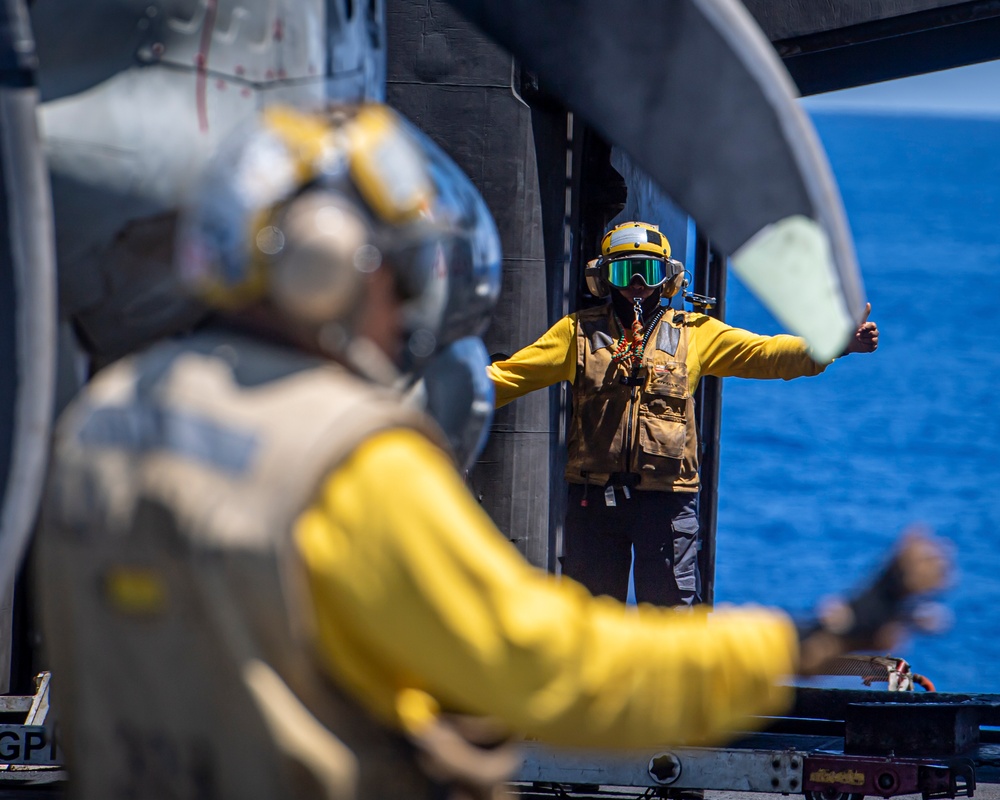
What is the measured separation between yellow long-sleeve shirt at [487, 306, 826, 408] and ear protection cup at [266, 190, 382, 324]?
146 inches

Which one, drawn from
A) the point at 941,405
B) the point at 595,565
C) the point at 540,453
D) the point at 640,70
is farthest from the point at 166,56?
the point at 941,405

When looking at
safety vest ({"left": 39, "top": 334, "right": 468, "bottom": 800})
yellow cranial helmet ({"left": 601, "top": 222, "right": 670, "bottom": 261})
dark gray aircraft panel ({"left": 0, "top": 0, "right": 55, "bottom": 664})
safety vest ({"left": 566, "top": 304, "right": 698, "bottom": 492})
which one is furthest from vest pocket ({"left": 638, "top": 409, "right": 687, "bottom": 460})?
safety vest ({"left": 39, "top": 334, "right": 468, "bottom": 800})

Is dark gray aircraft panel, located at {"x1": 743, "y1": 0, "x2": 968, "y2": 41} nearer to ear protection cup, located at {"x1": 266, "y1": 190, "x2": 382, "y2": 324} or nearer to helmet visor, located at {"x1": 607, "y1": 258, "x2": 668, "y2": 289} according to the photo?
helmet visor, located at {"x1": 607, "y1": 258, "x2": 668, "y2": 289}

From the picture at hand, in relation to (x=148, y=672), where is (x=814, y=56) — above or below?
above

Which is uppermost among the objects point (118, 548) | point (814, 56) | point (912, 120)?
point (912, 120)

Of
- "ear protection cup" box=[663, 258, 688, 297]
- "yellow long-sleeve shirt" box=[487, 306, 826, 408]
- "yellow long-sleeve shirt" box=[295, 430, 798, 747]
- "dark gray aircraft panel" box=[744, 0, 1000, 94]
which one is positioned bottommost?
"yellow long-sleeve shirt" box=[295, 430, 798, 747]

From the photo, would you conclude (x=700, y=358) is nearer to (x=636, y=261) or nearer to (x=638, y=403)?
(x=638, y=403)

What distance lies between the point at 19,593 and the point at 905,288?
151 ft

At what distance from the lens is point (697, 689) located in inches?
79.0

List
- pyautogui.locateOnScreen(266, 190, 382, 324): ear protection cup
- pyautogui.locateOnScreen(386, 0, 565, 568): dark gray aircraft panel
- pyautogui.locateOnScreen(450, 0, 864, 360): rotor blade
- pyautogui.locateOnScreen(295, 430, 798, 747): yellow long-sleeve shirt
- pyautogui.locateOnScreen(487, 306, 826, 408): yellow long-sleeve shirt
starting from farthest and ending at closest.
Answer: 1. pyautogui.locateOnScreen(386, 0, 565, 568): dark gray aircraft panel
2. pyautogui.locateOnScreen(487, 306, 826, 408): yellow long-sleeve shirt
3. pyautogui.locateOnScreen(450, 0, 864, 360): rotor blade
4. pyautogui.locateOnScreen(266, 190, 382, 324): ear protection cup
5. pyautogui.locateOnScreen(295, 430, 798, 747): yellow long-sleeve shirt

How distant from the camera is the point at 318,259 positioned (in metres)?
2.07

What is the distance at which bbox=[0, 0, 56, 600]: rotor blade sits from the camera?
3.11 m

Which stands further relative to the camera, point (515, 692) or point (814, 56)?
point (814, 56)

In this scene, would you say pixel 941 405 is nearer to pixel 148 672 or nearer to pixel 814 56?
pixel 814 56
